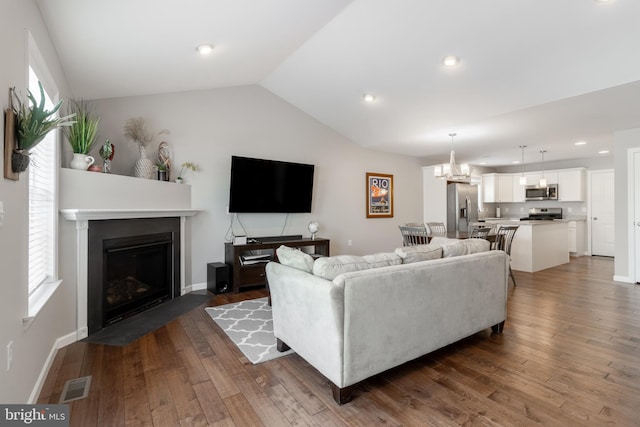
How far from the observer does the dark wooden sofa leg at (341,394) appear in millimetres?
1887

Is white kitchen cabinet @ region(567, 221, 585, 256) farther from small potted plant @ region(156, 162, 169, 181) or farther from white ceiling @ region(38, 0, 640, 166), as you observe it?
small potted plant @ region(156, 162, 169, 181)

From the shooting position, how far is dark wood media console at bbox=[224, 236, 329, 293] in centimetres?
439

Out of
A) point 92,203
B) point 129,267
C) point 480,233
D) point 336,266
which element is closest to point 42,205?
point 92,203

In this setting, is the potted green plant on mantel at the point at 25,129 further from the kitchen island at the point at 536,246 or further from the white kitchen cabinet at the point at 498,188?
the white kitchen cabinet at the point at 498,188

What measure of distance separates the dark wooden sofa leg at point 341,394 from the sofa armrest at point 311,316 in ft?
0.14

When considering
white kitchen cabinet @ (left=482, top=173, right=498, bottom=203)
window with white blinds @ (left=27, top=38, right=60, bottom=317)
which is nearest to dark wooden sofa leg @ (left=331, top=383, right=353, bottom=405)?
window with white blinds @ (left=27, top=38, right=60, bottom=317)

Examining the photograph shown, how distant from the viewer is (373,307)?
78.5 inches

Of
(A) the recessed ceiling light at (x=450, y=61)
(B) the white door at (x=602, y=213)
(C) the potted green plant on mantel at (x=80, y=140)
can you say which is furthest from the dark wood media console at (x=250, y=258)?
(B) the white door at (x=602, y=213)

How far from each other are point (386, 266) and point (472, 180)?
7544 millimetres

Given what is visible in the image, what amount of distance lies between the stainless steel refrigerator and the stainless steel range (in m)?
2.37

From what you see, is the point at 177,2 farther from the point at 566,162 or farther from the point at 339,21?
the point at 566,162

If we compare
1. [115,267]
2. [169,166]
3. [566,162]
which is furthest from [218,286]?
[566,162]

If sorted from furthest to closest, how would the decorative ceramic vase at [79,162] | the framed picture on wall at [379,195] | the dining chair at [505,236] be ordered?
the framed picture on wall at [379,195]
the dining chair at [505,236]
the decorative ceramic vase at [79,162]

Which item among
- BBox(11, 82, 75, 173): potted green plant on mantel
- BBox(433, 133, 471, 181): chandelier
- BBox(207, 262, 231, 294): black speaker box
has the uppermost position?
BBox(433, 133, 471, 181): chandelier
